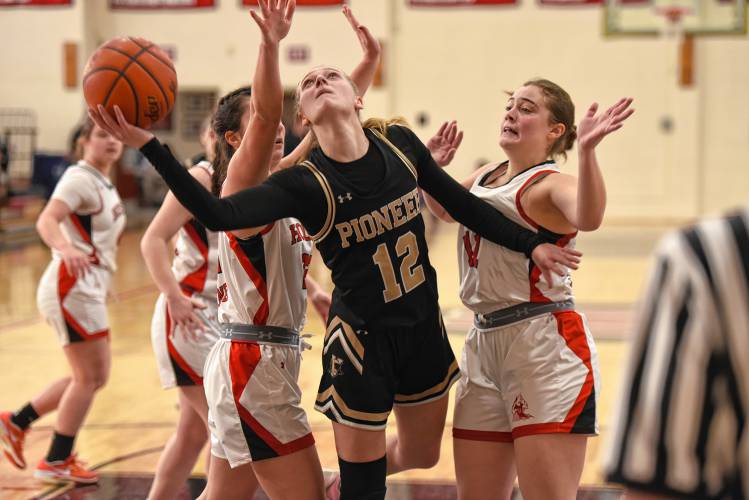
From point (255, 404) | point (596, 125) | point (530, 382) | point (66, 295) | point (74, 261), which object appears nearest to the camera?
point (596, 125)

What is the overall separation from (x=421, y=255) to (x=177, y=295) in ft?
3.75

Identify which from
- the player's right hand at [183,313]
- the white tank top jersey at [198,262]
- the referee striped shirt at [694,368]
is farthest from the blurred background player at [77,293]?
the referee striped shirt at [694,368]

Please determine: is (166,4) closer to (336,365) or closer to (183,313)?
(183,313)

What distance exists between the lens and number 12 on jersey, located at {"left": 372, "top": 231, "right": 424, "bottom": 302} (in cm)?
289

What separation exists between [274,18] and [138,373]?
16.9ft

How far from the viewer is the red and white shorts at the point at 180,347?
4.03m

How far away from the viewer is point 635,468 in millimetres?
1184

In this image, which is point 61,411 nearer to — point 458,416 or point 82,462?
point 82,462

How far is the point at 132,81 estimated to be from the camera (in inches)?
111

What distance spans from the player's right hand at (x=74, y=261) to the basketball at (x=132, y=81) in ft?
6.12

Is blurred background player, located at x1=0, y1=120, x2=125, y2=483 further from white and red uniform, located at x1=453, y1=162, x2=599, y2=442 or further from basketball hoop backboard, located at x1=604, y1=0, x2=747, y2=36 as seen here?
basketball hoop backboard, located at x1=604, y1=0, x2=747, y2=36

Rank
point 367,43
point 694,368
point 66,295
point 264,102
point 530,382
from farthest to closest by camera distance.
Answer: point 66,295
point 367,43
point 530,382
point 264,102
point 694,368

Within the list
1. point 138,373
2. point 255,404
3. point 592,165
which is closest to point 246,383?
point 255,404

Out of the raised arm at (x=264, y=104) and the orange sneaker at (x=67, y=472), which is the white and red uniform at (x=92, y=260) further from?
the raised arm at (x=264, y=104)
